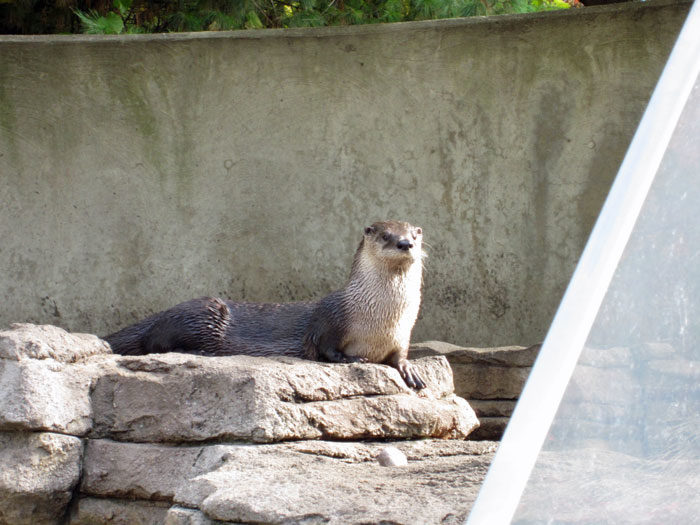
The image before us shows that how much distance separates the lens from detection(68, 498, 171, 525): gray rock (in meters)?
2.77

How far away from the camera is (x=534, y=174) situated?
4.70m

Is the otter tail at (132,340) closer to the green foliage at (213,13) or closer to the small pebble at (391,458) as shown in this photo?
the small pebble at (391,458)

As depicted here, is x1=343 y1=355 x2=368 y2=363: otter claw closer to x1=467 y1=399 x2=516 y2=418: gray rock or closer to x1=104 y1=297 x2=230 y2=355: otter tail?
x1=104 y1=297 x2=230 y2=355: otter tail

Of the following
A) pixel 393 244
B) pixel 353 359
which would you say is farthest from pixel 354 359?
pixel 393 244

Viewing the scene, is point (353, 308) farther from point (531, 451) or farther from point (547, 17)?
point (531, 451)

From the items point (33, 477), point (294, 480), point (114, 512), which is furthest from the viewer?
point (114, 512)

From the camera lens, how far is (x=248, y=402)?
273 centimetres

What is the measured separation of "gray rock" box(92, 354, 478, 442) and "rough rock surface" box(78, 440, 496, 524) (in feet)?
0.16

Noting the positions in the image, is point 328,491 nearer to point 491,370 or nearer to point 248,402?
point 248,402

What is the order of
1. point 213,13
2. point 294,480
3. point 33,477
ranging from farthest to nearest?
point 213,13 < point 33,477 < point 294,480

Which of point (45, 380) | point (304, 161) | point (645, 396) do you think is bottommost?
point (45, 380)

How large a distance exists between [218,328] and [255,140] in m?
1.31

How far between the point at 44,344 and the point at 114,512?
52cm

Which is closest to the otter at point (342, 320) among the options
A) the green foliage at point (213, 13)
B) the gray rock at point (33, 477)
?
the gray rock at point (33, 477)
